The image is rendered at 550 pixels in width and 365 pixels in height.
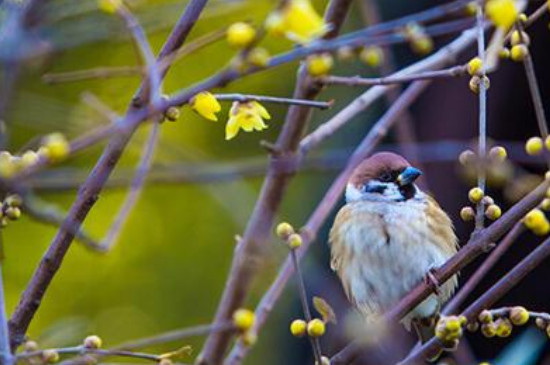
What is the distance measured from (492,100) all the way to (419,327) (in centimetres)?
181

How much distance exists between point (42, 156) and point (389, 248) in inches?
56.6

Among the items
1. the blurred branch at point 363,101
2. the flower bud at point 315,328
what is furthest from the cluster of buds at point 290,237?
the blurred branch at point 363,101

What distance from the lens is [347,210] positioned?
258 centimetres

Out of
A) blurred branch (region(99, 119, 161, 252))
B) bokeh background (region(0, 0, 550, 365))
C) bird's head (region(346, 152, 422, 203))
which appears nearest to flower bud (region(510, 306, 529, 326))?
blurred branch (region(99, 119, 161, 252))

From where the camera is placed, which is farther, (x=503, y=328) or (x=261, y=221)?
(x=261, y=221)

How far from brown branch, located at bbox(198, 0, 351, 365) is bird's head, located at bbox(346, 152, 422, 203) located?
20.3 inches

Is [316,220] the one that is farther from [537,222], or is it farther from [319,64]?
[319,64]

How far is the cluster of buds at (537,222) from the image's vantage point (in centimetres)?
139

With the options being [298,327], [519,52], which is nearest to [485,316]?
[298,327]

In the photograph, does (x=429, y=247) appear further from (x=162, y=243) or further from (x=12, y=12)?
(x=162, y=243)

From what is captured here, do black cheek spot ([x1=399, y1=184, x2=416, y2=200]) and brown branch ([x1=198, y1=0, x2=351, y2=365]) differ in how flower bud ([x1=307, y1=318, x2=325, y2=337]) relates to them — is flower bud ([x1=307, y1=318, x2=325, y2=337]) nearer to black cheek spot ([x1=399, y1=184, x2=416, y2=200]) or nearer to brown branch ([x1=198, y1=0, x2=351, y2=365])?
brown branch ([x1=198, y1=0, x2=351, y2=365])

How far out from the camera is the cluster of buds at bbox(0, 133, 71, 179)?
1052 millimetres

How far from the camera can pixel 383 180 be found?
2562 mm

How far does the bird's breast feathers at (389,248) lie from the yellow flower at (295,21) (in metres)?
1.41
